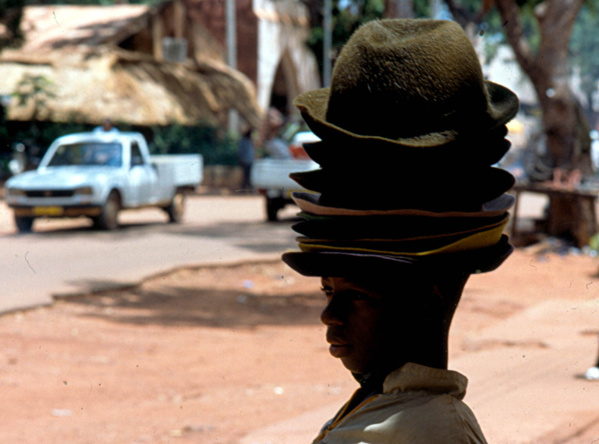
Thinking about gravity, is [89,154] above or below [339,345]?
below

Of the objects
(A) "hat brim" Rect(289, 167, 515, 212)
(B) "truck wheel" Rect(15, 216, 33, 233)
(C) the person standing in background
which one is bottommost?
(C) the person standing in background

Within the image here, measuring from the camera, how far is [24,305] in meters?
7.85

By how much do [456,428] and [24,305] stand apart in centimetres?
712

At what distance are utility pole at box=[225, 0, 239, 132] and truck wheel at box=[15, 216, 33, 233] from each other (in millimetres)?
11400

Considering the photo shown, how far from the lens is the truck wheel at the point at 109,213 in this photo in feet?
42.9

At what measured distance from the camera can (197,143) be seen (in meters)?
25.9

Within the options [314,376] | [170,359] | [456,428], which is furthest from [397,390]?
[170,359]

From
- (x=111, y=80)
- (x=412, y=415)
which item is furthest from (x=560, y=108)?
(x=412, y=415)

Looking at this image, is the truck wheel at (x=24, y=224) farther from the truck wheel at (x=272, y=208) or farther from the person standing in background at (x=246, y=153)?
the person standing in background at (x=246, y=153)

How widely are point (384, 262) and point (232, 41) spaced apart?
79.5ft

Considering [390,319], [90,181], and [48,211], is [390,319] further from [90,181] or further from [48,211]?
[48,211]

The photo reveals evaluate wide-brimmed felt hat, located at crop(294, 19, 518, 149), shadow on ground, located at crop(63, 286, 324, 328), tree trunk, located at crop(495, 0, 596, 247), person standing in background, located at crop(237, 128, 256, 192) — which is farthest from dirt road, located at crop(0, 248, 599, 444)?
person standing in background, located at crop(237, 128, 256, 192)

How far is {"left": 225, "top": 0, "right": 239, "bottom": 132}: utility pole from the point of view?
77.9 ft

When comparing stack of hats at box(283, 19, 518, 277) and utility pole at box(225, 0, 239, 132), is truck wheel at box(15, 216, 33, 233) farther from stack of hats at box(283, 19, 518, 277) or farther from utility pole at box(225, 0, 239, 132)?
stack of hats at box(283, 19, 518, 277)
